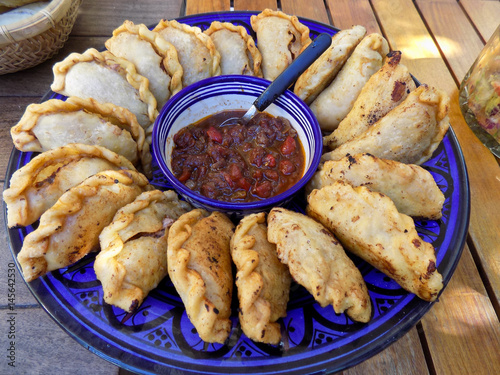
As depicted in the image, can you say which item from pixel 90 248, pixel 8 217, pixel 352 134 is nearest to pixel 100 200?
pixel 90 248

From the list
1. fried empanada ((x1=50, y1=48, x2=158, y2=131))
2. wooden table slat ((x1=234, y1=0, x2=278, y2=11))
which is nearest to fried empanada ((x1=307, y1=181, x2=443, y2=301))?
fried empanada ((x1=50, y1=48, x2=158, y2=131))

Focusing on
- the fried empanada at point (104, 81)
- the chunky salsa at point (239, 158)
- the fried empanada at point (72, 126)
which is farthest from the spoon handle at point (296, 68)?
the fried empanada at point (72, 126)

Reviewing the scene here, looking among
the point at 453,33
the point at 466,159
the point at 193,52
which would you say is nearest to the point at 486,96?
the point at 466,159

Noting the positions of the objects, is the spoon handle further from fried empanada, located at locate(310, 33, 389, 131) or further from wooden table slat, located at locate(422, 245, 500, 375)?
wooden table slat, located at locate(422, 245, 500, 375)

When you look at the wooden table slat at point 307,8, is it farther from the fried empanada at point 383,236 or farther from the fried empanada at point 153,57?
the fried empanada at point 383,236

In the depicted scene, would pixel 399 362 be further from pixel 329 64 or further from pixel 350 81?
pixel 329 64

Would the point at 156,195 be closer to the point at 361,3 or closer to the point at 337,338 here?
the point at 337,338

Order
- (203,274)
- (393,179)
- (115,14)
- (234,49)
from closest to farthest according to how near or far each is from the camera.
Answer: (203,274)
(393,179)
(234,49)
(115,14)
